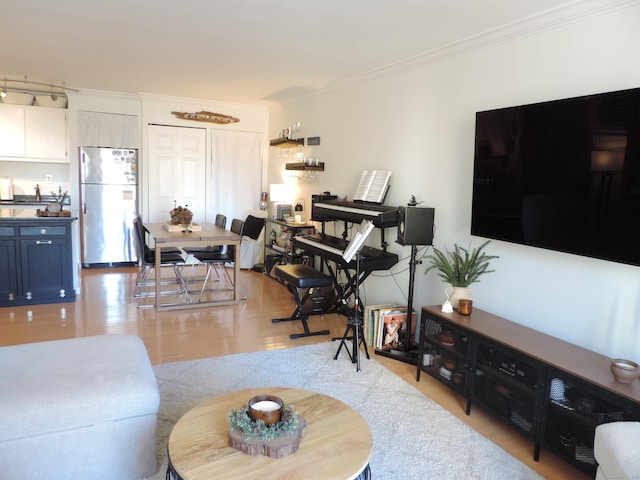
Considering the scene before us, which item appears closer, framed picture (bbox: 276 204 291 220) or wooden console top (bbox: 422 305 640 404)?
wooden console top (bbox: 422 305 640 404)

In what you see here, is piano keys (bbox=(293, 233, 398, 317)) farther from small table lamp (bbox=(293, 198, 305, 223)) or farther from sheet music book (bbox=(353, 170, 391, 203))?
small table lamp (bbox=(293, 198, 305, 223))

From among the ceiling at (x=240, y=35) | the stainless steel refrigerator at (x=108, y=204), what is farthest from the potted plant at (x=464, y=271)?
the stainless steel refrigerator at (x=108, y=204)

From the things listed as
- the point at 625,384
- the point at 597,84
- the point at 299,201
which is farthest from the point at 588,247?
the point at 299,201

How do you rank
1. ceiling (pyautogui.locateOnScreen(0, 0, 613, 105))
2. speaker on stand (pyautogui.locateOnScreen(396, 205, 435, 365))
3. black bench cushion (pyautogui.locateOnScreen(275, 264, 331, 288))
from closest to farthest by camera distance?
ceiling (pyautogui.locateOnScreen(0, 0, 613, 105)) < speaker on stand (pyautogui.locateOnScreen(396, 205, 435, 365)) < black bench cushion (pyautogui.locateOnScreen(275, 264, 331, 288))

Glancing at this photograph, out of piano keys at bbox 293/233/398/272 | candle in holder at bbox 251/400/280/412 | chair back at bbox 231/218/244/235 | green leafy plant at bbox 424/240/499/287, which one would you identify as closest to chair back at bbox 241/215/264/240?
chair back at bbox 231/218/244/235

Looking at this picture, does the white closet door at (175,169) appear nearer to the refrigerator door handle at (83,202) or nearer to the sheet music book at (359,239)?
the refrigerator door handle at (83,202)

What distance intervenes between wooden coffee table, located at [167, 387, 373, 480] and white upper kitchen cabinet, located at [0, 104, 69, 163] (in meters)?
5.86

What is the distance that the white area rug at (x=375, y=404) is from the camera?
7.61 ft

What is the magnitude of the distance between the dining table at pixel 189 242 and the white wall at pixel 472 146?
54.8 inches

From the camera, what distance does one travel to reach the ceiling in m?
2.99

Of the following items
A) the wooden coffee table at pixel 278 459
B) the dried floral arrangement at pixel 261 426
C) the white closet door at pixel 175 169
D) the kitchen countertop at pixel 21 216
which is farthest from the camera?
the white closet door at pixel 175 169

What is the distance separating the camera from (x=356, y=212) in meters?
4.23

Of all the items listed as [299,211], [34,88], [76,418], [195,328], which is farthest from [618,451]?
[34,88]

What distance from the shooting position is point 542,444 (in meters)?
2.38
